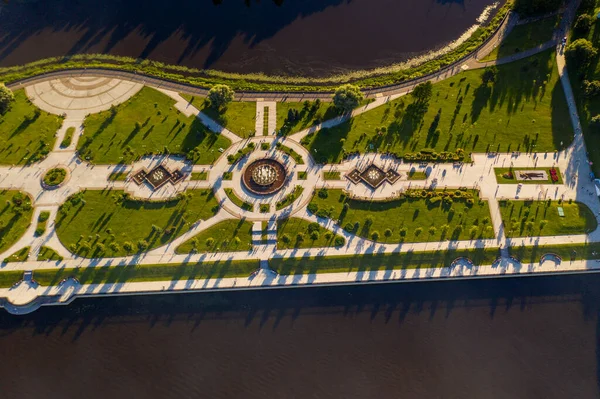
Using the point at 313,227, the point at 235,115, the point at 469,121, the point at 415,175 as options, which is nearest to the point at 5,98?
the point at 235,115

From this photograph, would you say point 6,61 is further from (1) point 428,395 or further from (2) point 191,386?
(1) point 428,395

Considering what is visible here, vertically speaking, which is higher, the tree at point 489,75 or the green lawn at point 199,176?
the tree at point 489,75

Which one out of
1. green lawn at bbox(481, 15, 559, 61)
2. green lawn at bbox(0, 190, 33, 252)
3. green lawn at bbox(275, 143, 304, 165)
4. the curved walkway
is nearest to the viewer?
green lawn at bbox(0, 190, 33, 252)

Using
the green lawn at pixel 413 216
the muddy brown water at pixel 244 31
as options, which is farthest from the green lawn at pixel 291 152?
the muddy brown water at pixel 244 31

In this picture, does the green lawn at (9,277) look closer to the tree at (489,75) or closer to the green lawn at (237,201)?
the green lawn at (237,201)

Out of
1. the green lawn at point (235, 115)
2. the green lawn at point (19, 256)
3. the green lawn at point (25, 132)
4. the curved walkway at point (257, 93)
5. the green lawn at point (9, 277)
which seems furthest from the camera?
the curved walkway at point (257, 93)

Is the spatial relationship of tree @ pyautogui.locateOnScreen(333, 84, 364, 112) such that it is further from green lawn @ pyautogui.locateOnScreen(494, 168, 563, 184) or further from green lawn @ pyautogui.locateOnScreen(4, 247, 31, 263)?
green lawn @ pyautogui.locateOnScreen(4, 247, 31, 263)

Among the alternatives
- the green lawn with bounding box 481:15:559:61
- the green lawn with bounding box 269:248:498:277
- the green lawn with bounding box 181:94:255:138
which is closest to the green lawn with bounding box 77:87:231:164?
the green lawn with bounding box 181:94:255:138
